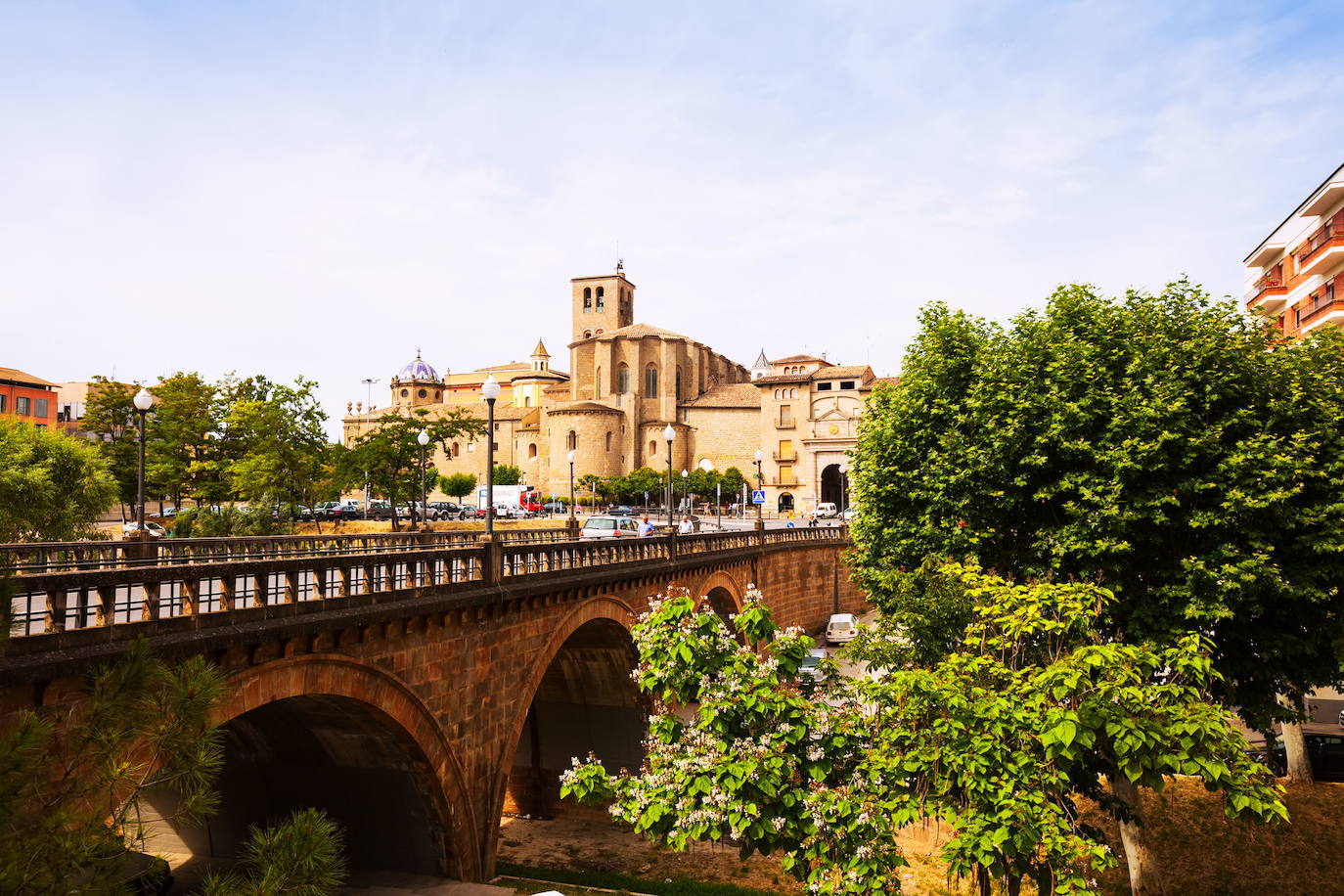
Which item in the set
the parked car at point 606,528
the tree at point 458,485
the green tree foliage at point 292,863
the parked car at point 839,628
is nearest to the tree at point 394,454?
the parked car at point 606,528

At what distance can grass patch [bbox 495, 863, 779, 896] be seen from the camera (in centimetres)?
1830

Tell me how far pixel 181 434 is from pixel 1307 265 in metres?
45.9

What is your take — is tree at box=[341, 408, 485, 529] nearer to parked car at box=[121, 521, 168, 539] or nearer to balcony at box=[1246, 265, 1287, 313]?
parked car at box=[121, 521, 168, 539]

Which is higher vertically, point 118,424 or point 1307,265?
point 1307,265

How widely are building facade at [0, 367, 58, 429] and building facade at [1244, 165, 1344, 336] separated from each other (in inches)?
2710

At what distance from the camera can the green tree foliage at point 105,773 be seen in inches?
203

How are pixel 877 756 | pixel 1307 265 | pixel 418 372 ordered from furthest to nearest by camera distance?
pixel 418 372, pixel 1307 265, pixel 877 756

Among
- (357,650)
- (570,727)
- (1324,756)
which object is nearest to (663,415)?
(570,727)

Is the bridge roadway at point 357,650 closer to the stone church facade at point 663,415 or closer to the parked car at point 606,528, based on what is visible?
the parked car at point 606,528

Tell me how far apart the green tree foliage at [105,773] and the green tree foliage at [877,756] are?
4.65 metres

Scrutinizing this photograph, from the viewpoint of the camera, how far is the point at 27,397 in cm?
6250

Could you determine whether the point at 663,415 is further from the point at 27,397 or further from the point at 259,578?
the point at 259,578

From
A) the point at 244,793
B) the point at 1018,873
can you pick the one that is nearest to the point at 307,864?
the point at 1018,873

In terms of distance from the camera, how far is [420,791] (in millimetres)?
14016
